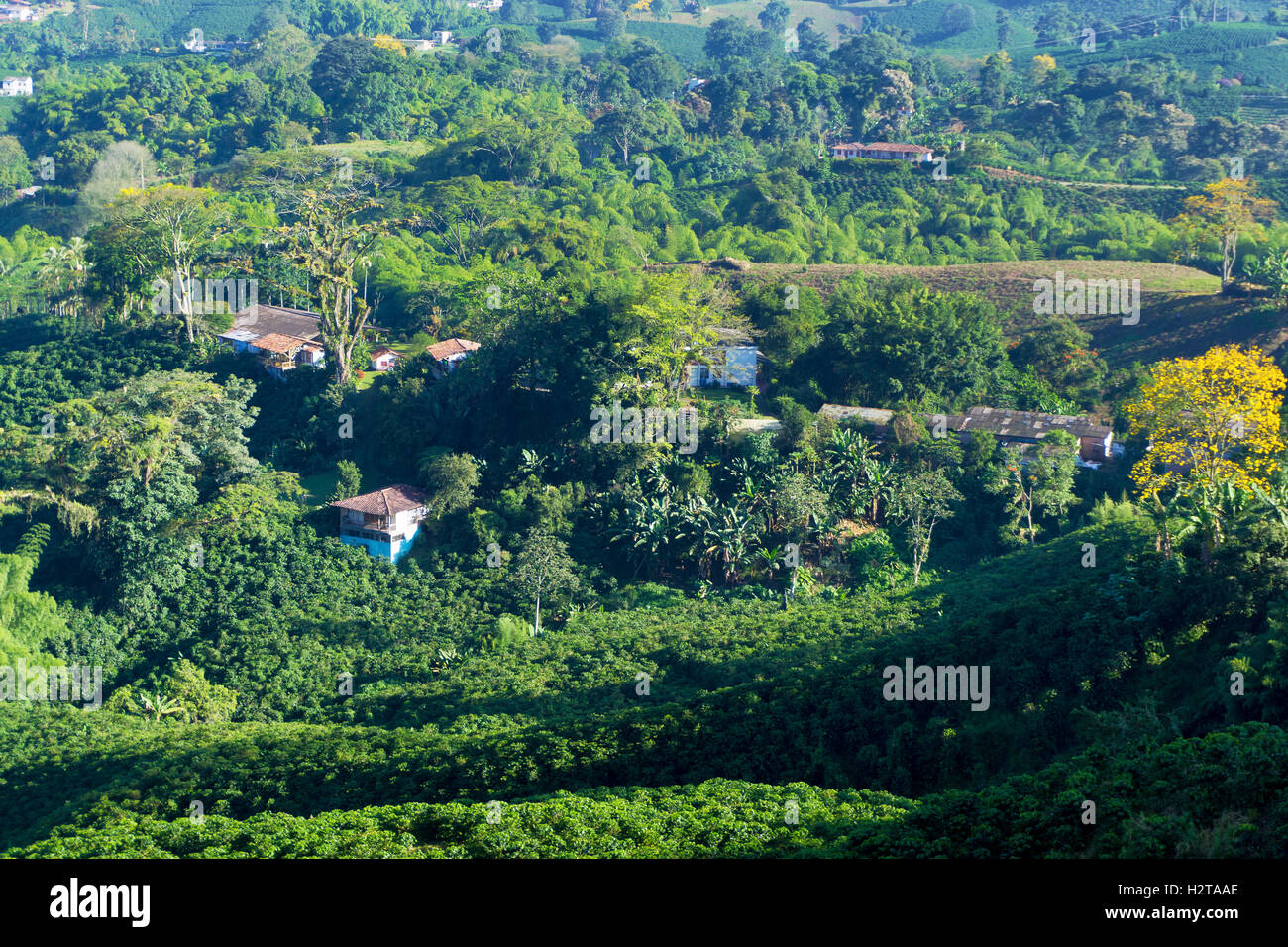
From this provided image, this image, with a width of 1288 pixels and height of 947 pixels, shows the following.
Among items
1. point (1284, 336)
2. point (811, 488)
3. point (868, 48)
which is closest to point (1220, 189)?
point (1284, 336)

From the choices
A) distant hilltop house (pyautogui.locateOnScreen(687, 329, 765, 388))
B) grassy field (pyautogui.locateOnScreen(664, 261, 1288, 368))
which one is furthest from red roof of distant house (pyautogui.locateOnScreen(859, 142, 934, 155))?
distant hilltop house (pyautogui.locateOnScreen(687, 329, 765, 388))

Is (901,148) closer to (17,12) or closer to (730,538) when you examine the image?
(730,538)

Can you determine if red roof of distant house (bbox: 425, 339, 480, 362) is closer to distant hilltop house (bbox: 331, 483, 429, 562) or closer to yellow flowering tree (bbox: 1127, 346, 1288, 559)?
distant hilltop house (bbox: 331, 483, 429, 562)

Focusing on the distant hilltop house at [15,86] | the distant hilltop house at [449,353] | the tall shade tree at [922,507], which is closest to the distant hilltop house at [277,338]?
the distant hilltop house at [449,353]

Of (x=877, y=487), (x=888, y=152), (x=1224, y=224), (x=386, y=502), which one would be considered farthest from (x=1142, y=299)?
(x=386, y=502)

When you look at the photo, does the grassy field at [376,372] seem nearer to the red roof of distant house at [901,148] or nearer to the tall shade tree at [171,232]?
the tall shade tree at [171,232]

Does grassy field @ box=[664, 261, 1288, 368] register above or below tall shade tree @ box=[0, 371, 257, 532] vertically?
above
